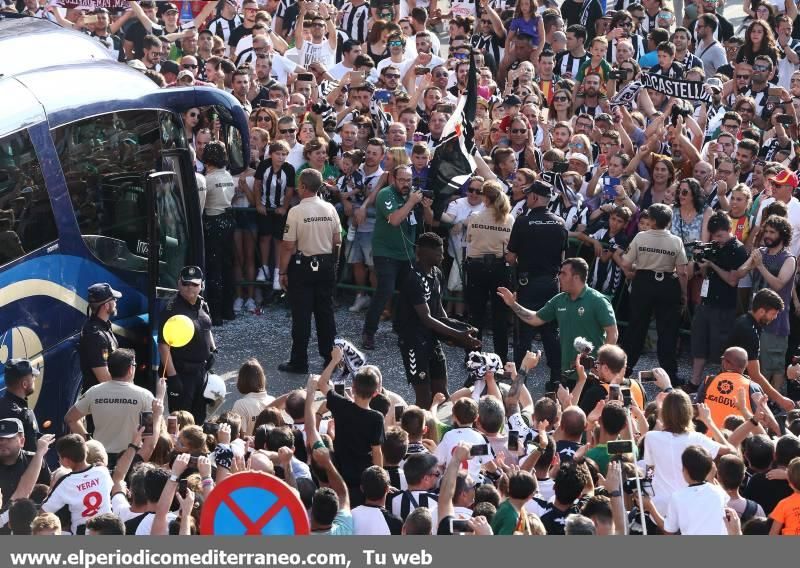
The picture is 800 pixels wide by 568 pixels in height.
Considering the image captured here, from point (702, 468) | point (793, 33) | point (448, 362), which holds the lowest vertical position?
point (448, 362)

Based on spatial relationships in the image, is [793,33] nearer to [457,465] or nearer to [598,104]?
[598,104]

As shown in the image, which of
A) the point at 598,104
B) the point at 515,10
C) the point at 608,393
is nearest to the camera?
the point at 608,393

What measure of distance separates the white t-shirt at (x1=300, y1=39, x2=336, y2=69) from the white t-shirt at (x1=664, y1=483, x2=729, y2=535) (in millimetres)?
11584

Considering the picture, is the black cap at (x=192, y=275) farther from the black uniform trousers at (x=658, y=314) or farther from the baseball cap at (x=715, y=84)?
the baseball cap at (x=715, y=84)

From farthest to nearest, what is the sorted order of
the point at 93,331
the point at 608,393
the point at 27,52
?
the point at 27,52 → the point at 93,331 → the point at 608,393

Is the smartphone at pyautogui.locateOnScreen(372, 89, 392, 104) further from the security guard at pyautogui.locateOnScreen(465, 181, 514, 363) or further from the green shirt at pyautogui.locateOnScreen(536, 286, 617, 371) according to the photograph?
the green shirt at pyautogui.locateOnScreen(536, 286, 617, 371)

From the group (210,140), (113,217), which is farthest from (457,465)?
(210,140)

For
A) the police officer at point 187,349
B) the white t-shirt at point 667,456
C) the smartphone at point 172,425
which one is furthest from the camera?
the police officer at point 187,349

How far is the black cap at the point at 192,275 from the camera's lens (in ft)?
37.8

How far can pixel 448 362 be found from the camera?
556 inches

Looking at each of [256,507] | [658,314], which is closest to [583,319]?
[658,314]

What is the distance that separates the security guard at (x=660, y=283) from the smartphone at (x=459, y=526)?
19.8 feet

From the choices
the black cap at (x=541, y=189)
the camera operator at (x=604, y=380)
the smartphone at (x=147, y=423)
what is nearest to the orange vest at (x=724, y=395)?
the camera operator at (x=604, y=380)

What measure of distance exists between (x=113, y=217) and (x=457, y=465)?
467 cm
